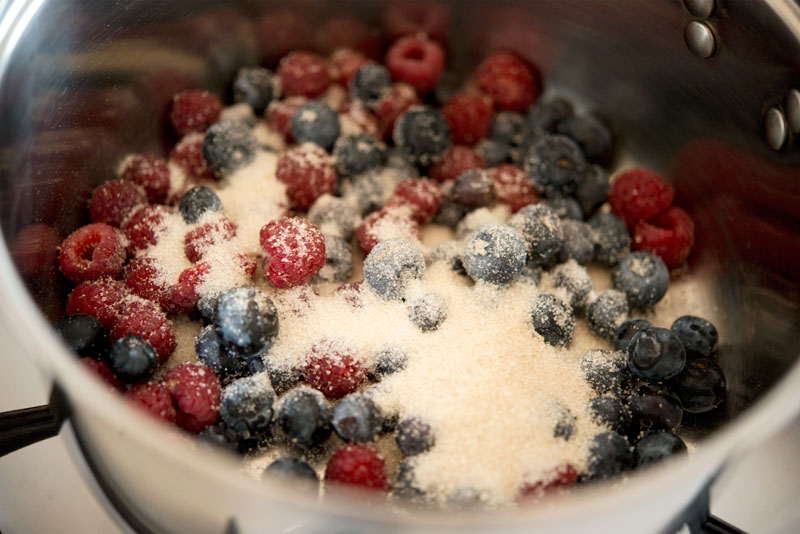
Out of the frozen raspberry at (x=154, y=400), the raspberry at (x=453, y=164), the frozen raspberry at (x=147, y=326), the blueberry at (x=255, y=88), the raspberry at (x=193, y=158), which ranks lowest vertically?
the raspberry at (x=193, y=158)

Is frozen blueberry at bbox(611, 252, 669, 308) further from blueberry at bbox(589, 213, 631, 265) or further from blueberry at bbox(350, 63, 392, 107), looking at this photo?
blueberry at bbox(350, 63, 392, 107)

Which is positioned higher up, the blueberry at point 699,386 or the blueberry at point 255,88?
the blueberry at point 699,386

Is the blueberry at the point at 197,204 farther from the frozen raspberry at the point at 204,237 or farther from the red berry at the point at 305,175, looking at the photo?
the red berry at the point at 305,175

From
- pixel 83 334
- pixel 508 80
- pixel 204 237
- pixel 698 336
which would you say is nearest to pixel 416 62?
pixel 508 80

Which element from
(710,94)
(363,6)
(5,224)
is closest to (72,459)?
(5,224)

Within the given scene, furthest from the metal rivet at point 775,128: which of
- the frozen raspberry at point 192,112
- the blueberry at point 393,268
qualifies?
the frozen raspberry at point 192,112

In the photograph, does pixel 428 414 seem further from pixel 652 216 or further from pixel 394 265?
pixel 652 216
